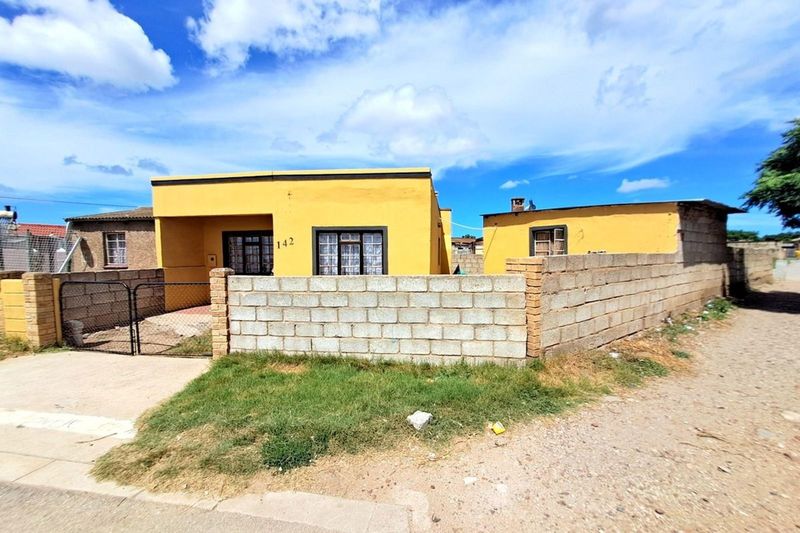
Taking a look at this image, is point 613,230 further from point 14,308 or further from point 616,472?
point 14,308

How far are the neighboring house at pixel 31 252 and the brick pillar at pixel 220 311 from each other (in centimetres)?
1089

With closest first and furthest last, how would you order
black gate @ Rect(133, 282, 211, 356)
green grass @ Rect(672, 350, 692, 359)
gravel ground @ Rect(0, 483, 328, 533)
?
1. gravel ground @ Rect(0, 483, 328, 533)
2. green grass @ Rect(672, 350, 692, 359)
3. black gate @ Rect(133, 282, 211, 356)

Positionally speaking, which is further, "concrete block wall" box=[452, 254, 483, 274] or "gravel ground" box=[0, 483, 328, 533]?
"concrete block wall" box=[452, 254, 483, 274]

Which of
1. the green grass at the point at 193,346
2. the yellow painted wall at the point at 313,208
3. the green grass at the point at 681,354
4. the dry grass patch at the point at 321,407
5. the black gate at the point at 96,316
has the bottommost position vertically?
the green grass at the point at 681,354

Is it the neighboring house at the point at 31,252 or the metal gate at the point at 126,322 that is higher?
the neighboring house at the point at 31,252

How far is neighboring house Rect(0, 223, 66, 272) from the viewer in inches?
465

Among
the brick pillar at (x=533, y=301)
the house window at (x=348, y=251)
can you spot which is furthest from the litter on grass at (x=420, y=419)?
the house window at (x=348, y=251)

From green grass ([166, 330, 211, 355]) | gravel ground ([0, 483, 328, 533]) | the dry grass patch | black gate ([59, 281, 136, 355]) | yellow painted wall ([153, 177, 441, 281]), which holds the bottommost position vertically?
gravel ground ([0, 483, 328, 533])

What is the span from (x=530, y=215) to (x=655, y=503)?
38.2 feet

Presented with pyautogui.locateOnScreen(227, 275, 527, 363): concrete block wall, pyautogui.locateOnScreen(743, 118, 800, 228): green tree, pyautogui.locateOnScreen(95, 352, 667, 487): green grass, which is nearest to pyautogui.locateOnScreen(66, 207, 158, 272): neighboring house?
pyautogui.locateOnScreen(227, 275, 527, 363): concrete block wall

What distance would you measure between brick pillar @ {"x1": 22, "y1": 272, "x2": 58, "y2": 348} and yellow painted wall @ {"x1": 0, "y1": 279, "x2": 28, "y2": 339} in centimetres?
18

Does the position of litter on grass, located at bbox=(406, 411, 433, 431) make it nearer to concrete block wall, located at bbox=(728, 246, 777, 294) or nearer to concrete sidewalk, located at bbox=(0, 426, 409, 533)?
concrete sidewalk, located at bbox=(0, 426, 409, 533)

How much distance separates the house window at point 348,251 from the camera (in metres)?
9.59

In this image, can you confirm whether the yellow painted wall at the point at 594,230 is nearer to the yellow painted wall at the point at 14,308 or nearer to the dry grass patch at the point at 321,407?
the dry grass patch at the point at 321,407
